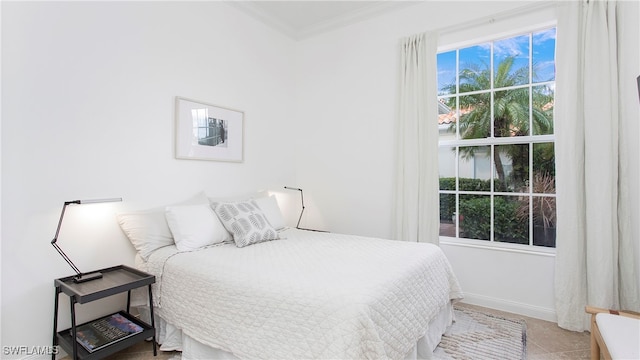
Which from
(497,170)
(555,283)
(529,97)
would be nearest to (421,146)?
(497,170)

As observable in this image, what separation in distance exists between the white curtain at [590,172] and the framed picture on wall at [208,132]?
279cm

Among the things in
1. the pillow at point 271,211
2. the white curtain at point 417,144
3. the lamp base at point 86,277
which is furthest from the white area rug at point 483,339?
the lamp base at point 86,277

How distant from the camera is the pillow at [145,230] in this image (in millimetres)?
2354

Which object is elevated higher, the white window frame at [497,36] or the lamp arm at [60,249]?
the white window frame at [497,36]

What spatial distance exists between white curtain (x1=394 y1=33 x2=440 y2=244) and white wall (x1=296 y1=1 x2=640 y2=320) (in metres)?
0.15

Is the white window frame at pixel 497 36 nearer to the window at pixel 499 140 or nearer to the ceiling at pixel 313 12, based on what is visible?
the window at pixel 499 140

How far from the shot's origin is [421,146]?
310cm

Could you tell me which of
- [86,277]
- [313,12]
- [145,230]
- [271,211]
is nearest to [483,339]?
[271,211]

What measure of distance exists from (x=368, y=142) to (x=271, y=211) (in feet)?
4.13

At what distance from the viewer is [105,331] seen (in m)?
2.06

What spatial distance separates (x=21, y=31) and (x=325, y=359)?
250 centimetres

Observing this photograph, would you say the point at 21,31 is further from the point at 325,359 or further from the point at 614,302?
the point at 614,302

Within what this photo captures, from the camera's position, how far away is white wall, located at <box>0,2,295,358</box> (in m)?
1.95

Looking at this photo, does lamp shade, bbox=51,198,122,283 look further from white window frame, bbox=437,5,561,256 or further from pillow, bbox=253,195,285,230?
white window frame, bbox=437,5,561,256
